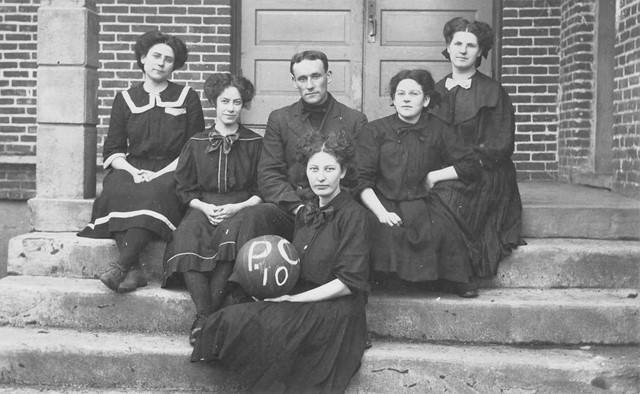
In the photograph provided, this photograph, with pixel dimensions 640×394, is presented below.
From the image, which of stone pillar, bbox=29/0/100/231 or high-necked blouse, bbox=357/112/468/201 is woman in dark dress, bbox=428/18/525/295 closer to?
high-necked blouse, bbox=357/112/468/201

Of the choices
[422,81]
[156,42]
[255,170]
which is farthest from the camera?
[156,42]

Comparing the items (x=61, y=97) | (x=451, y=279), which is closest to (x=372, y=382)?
(x=451, y=279)

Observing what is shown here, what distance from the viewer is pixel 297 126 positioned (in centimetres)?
540

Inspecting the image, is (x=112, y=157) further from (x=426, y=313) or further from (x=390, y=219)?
(x=426, y=313)

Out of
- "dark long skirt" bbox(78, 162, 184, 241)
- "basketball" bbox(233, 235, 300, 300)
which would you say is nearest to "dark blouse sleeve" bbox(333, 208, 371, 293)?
"basketball" bbox(233, 235, 300, 300)

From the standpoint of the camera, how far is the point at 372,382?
4574 mm

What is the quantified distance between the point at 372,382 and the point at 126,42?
16.7ft

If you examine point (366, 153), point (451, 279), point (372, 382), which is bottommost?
point (372, 382)

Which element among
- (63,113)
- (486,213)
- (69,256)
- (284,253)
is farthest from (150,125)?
(486,213)

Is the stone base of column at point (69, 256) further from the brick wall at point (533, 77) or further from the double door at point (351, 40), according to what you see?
the brick wall at point (533, 77)

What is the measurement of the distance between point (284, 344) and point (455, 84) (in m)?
2.20

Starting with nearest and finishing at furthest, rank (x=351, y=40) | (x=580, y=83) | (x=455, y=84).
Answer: (x=455, y=84) < (x=580, y=83) < (x=351, y=40)

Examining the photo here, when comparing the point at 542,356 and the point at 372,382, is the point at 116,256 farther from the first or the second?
the point at 542,356

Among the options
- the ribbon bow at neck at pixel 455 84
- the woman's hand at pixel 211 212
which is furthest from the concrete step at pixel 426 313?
the ribbon bow at neck at pixel 455 84
